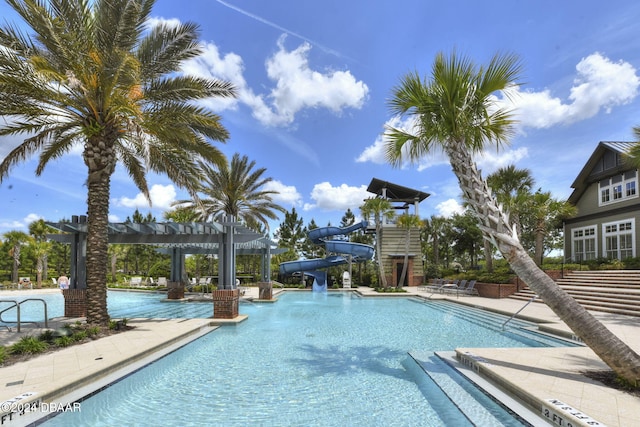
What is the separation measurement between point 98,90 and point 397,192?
26888 millimetres

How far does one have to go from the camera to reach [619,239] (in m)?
21.2

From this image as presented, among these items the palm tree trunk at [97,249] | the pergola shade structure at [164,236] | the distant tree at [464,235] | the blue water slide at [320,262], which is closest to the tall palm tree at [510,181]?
the blue water slide at [320,262]

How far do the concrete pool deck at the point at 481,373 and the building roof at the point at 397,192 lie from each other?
869 inches

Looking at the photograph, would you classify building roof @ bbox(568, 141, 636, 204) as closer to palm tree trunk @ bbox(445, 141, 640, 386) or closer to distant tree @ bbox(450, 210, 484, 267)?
distant tree @ bbox(450, 210, 484, 267)

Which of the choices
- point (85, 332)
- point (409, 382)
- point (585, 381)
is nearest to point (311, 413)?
point (409, 382)

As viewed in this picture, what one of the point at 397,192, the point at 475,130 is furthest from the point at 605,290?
the point at 397,192

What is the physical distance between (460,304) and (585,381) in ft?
39.4

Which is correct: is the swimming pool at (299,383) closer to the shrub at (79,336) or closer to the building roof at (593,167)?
the shrub at (79,336)

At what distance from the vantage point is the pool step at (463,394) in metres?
4.20

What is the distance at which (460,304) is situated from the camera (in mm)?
16266

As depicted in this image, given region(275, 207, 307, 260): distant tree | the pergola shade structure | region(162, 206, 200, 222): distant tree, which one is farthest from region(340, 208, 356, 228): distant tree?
the pergola shade structure

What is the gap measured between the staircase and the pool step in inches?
387

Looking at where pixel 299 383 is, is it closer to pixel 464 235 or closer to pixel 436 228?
pixel 436 228

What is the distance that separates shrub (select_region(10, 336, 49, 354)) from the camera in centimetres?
643
